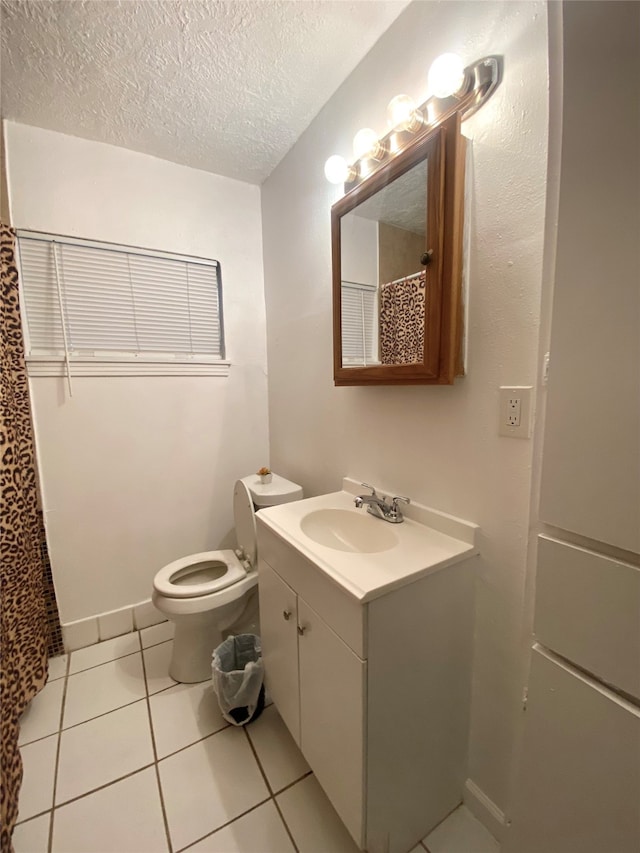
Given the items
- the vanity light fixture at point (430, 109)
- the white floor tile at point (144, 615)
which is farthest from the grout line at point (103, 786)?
the vanity light fixture at point (430, 109)

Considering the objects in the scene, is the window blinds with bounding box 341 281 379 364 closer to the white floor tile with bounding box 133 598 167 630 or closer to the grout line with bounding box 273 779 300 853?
the grout line with bounding box 273 779 300 853

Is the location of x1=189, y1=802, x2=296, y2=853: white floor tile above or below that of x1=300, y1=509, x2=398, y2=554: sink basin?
below

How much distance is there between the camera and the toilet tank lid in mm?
1604

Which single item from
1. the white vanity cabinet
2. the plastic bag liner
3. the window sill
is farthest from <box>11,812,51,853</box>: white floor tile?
the window sill

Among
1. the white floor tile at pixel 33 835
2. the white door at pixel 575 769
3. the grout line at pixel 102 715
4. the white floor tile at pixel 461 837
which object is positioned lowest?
the white floor tile at pixel 461 837

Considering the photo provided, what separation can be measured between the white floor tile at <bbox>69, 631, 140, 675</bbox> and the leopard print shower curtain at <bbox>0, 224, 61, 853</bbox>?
6.1 inches

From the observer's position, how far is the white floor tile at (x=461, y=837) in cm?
100

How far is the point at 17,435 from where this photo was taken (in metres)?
1.46

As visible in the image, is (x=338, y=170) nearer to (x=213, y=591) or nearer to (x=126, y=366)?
(x=126, y=366)

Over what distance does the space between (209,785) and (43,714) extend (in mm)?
797

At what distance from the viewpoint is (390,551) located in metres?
0.98

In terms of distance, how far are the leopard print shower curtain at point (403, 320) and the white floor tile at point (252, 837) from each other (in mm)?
1446

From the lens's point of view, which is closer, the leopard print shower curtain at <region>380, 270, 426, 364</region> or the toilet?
the leopard print shower curtain at <region>380, 270, 426, 364</region>

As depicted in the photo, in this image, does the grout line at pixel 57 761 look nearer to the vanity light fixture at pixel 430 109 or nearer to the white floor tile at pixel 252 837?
the white floor tile at pixel 252 837
